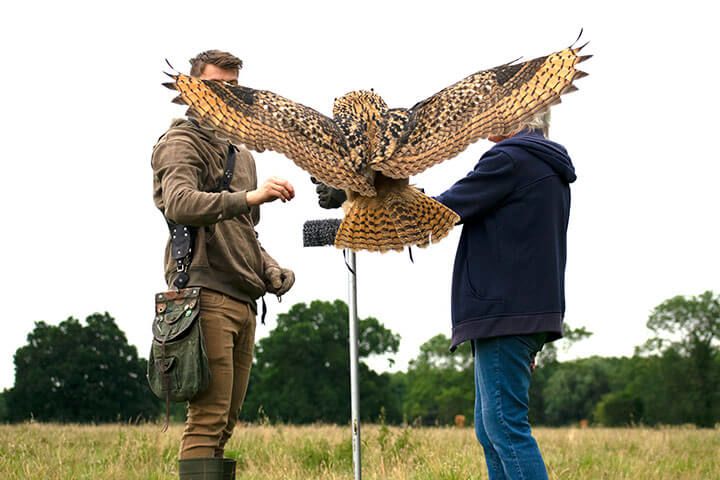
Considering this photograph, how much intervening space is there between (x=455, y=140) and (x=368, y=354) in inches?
2045

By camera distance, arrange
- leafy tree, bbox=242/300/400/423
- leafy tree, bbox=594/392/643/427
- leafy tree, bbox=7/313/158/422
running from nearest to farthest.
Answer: leafy tree, bbox=7/313/158/422
leafy tree, bbox=242/300/400/423
leafy tree, bbox=594/392/643/427

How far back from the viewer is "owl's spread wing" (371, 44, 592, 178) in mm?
3945

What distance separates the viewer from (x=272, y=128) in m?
4.01

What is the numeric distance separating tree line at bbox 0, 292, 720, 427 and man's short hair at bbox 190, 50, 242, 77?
21542 mm

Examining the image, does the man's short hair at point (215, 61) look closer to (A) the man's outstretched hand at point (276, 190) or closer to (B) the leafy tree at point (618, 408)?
(A) the man's outstretched hand at point (276, 190)

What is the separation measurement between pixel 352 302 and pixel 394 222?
2.68ft

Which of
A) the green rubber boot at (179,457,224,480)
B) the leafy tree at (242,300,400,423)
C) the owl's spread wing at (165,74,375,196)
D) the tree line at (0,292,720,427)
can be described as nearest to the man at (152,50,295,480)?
the green rubber boot at (179,457,224,480)

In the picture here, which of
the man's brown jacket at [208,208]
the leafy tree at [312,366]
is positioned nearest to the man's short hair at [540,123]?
the man's brown jacket at [208,208]

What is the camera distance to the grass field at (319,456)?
657 cm

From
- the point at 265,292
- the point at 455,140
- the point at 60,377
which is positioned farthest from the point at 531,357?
the point at 60,377

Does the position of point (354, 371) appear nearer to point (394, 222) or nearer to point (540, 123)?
point (394, 222)

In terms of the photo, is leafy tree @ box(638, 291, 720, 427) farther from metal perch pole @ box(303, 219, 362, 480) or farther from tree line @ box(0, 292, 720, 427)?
metal perch pole @ box(303, 219, 362, 480)

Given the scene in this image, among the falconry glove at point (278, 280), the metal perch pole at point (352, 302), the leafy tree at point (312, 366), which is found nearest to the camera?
the falconry glove at point (278, 280)

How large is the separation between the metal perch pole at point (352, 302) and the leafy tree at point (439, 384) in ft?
214
